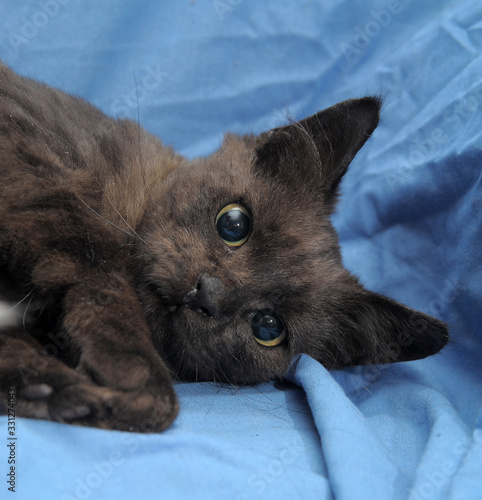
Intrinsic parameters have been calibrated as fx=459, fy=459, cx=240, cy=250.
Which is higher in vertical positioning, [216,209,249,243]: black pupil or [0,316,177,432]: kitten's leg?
Answer: [216,209,249,243]: black pupil

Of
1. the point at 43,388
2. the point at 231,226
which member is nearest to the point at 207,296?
the point at 231,226

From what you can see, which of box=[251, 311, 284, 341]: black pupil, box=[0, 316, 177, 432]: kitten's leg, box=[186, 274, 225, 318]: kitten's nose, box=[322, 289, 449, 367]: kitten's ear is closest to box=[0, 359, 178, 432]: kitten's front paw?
box=[0, 316, 177, 432]: kitten's leg

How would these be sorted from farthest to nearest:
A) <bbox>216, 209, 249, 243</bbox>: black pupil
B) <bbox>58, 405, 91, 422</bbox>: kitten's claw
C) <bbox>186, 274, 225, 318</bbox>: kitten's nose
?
<bbox>216, 209, 249, 243</bbox>: black pupil
<bbox>186, 274, 225, 318</bbox>: kitten's nose
<bbox>58, 405, 91, 422</bbox>: kitten's claw

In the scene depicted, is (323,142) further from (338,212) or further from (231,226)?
(338,212)

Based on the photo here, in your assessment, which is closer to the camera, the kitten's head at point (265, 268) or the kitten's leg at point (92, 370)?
the kitten's leg at point (92, 370)

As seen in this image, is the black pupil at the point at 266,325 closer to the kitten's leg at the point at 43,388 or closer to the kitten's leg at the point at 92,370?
the kitten's leg at the point at 92,370

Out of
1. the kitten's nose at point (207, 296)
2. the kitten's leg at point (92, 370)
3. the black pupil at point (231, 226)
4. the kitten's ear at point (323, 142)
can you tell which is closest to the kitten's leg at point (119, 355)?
the kitten's leg at point (92, 370)

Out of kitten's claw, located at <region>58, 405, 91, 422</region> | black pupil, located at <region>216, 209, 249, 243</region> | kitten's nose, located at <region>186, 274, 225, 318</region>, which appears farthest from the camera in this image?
black pupil, located at <region>216, 209, 249, 243</region>

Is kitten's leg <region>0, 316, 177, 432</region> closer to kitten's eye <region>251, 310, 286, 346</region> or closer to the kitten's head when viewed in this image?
the kitten's head
